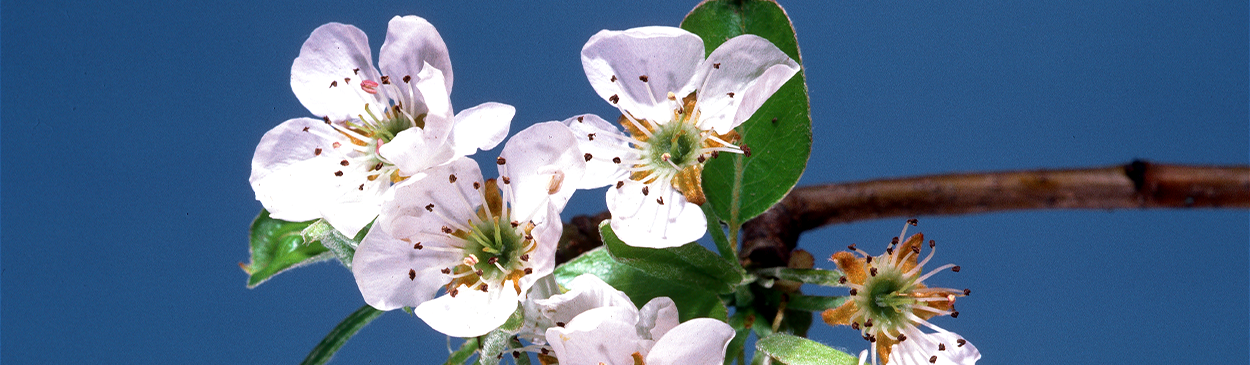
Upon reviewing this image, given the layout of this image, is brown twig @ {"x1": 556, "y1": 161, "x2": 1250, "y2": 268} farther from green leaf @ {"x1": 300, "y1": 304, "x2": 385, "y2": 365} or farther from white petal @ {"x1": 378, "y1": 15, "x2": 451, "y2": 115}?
white petal @ {"x1": 378, "y1": 15, "x2": 451, "y2": 115}

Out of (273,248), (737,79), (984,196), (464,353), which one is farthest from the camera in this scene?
(984,196)

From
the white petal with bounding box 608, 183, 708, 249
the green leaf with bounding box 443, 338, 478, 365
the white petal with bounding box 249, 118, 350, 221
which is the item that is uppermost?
the white petal with bounding box 608, 183, 708, 249

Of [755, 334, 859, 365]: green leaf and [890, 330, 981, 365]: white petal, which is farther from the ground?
[890, 330, 981, 365]: white petal

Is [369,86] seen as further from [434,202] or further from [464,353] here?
[464,353]

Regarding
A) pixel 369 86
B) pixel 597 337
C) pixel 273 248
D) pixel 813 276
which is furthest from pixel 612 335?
pixel 273 248

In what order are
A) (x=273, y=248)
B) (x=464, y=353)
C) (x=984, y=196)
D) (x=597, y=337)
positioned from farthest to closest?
(x=984, y=196) < (x=273, y=248) < (x=464, y=353) < (x=597, y=337)

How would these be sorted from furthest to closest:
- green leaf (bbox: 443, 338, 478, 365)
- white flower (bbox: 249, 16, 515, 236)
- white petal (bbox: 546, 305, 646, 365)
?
green leaf (bbox: 443, 338, 478, 365)
white flower (bbox: 249, 16, 515, 236)
white petal (bbox: 546, 305, 646, 365)

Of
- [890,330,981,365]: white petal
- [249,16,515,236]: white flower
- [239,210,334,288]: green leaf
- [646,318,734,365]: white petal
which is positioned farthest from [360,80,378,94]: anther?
[890,330,981,365]: white petal
